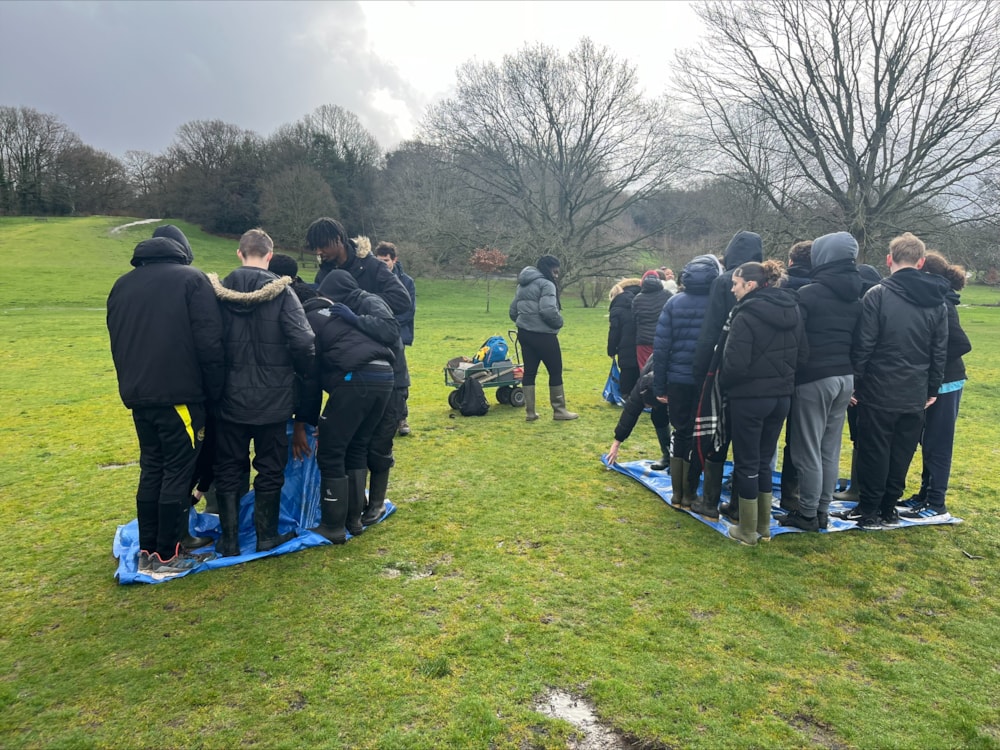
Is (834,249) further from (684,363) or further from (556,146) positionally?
(556,146)

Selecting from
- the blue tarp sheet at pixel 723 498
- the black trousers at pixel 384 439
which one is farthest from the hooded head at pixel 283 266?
the blue tarp sheet at pixel 723 498

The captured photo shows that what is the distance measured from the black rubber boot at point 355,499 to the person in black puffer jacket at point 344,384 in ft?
0.03

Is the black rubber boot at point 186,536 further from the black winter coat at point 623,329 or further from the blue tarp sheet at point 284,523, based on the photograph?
the black winter coat at point 623,329

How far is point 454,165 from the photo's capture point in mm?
35156

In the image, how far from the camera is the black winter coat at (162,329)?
3.45 meters

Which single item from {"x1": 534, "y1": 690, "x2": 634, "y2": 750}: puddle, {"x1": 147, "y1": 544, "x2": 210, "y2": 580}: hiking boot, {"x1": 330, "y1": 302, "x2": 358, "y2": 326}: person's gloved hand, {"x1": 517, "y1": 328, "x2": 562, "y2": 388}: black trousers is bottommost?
{"x1": 534, "y1": 690, "x2": 634, "y2": 750}: puddle

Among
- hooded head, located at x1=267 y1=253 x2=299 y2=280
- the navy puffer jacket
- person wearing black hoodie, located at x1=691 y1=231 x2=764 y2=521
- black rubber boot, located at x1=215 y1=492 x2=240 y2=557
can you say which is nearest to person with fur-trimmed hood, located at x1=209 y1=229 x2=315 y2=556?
black rubber boot, located at x1=215 y1=492 x2=240 y2=557

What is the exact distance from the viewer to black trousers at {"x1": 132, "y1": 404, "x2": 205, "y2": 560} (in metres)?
3.54

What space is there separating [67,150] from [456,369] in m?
62.7

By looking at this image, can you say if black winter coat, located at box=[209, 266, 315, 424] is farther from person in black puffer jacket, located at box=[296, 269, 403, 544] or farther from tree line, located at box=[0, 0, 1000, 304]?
tree line, located at box=[0, 0, 1000, 304]

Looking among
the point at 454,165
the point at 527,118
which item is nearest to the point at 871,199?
the point at 527,118

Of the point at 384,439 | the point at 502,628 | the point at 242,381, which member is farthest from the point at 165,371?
the point at 502,628

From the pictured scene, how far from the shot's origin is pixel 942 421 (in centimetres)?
480

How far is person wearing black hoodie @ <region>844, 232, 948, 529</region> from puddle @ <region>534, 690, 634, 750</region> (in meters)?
3.17
